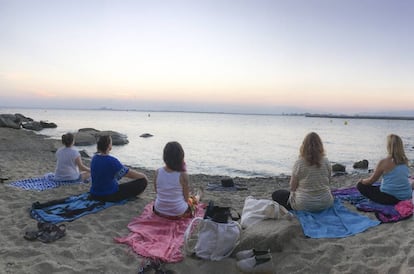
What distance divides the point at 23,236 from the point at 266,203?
12.1ft

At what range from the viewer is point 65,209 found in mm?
6402

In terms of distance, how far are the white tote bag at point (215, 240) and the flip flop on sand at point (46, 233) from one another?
81.4 inches

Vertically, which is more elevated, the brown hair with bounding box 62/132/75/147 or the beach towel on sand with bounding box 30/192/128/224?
the brown hair with bounding box 62/132/75/147

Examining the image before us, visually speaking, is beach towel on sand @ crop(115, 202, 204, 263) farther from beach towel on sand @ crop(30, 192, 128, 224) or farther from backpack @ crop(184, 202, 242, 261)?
beach towel on sand @ crop(30, 192, 128, 224)

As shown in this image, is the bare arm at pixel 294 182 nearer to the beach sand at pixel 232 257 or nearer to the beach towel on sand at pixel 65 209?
the beach sand at pixel 232 257

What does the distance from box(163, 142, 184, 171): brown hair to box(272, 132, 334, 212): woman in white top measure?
6.85ft

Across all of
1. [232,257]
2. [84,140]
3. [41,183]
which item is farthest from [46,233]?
[84,140]

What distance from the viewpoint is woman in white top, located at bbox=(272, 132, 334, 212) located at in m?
6.06

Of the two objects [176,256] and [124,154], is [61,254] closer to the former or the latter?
[176,256]

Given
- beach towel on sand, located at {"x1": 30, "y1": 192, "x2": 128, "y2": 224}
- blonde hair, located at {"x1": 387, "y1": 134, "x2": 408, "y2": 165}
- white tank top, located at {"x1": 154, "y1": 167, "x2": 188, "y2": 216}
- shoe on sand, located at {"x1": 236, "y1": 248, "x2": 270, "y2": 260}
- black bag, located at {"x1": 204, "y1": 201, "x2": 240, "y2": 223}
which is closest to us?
shoe on sand, located at {"x1": 236, "y1": 248, "x2": 270, "y2": 260}

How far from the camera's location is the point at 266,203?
5.40m

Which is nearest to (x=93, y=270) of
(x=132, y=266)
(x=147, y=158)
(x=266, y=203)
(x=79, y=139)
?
(x=132, y=266)

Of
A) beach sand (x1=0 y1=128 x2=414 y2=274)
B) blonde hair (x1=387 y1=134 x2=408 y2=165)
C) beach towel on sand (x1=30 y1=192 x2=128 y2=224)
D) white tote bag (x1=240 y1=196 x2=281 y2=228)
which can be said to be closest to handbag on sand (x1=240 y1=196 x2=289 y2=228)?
white tote bag (x1=240 y1=196 x2=281 y2=228)

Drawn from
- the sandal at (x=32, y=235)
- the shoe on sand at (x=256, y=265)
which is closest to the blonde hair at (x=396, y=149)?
the shoe on sand at (x=256, y=265)
